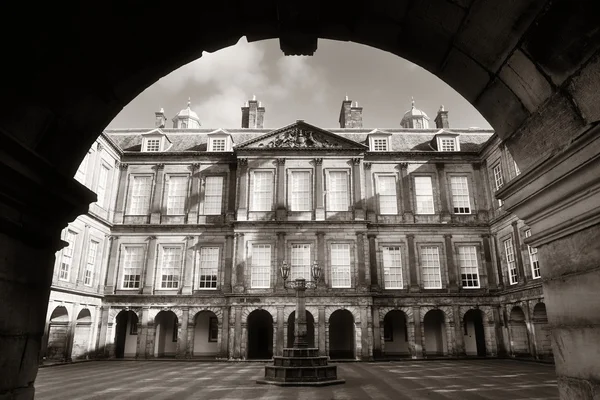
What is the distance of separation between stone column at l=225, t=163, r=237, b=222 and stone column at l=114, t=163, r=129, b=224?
6263 mm

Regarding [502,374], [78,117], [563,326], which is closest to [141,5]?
[78,117]

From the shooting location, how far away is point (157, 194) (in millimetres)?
26031

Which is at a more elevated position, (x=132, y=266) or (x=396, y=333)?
(x=132, y=266)

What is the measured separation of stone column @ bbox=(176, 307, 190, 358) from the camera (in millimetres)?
23141

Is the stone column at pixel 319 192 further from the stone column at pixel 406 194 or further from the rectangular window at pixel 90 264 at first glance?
the rectangular window at pixel 90 264

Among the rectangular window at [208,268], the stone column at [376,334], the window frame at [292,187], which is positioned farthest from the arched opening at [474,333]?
the rectangular window at [208,268]

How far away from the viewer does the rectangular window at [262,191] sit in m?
25.1

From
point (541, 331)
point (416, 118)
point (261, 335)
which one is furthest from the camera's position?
point (416, 118)

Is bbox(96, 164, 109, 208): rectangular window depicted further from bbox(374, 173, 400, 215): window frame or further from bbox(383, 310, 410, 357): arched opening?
bbox(383, 310, 410, 357): arched opening

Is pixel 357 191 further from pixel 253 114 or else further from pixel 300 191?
pixel 253 114

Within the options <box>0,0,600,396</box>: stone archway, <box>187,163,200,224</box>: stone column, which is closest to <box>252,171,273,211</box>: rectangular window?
<box>187,163,200,224</box>: stone column

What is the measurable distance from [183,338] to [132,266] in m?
5.21

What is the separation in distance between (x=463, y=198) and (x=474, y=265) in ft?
13.3

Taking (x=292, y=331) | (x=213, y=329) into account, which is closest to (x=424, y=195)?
(x=292, y=331)
